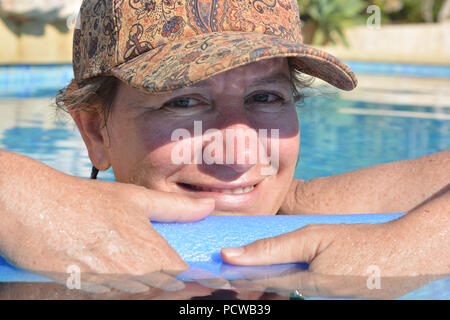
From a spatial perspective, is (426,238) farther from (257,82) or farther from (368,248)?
A: (257,82)

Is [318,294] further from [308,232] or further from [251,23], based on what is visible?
[251,23]

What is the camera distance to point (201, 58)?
1.77m

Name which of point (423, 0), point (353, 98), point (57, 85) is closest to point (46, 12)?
point (57, 85)

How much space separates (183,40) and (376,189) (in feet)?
3.48

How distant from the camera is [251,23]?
201cm

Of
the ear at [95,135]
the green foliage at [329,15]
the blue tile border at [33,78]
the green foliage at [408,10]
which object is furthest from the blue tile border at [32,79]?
the green foliage at [408,10]

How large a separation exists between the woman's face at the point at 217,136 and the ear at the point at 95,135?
0.57 ft

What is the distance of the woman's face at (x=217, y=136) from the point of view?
1.93m

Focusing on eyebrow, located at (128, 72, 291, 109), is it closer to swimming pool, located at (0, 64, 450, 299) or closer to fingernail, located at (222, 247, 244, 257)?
fingernail, located at (222, 247, 244, 257)

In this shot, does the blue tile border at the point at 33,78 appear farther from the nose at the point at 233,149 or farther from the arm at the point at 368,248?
the arm at the point at 368,248

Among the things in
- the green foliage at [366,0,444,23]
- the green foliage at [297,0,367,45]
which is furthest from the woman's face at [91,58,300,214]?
the green foliage at [366,0,444,23]

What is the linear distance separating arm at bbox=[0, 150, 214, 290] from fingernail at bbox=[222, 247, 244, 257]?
140 mm
